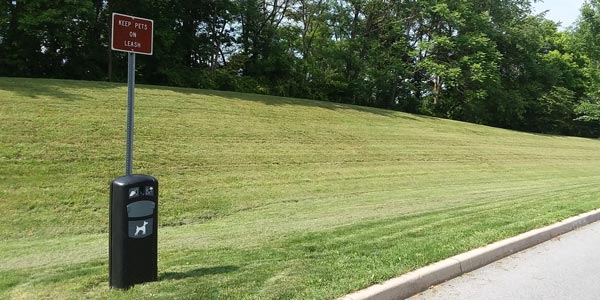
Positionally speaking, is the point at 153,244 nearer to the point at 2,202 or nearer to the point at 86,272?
the point at 86,272

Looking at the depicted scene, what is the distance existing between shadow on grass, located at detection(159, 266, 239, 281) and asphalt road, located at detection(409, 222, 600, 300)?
6.48 feet

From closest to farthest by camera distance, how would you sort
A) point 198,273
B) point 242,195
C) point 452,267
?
point 198,273
point 452,267
point 242,195

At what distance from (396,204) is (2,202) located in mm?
7930

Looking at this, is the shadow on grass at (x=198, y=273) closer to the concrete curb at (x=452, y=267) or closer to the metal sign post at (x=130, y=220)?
the metal sign post at (x=130, y=220)

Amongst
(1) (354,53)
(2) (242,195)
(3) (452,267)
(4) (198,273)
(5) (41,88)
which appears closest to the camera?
(4) (198,273)

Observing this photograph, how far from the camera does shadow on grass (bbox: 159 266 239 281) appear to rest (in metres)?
5.15

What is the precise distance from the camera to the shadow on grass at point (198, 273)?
16.9ft

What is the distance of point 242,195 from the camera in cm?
1168

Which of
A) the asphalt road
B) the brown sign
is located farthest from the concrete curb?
the brown sign

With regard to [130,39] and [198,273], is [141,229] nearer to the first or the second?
[198,273]

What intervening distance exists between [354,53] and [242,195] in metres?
27.7

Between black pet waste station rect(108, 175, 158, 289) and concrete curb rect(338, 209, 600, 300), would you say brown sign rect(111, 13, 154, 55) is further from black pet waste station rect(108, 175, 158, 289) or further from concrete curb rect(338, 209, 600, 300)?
concrete curb rect(338, 209, 600, 300)

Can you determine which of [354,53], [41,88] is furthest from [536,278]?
[354,53]

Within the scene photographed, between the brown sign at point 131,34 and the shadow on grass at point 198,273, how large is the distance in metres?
2.24
